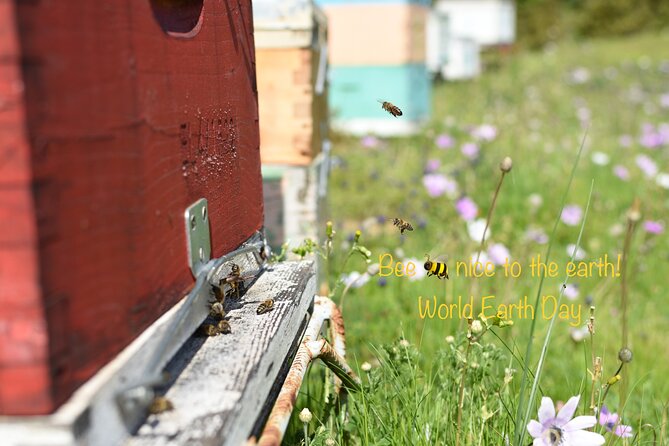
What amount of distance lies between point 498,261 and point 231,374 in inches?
74.8

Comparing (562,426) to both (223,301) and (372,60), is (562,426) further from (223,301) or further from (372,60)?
(372,60)

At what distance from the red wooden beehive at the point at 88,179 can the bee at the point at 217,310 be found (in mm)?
50

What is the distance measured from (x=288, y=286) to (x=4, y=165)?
674mm

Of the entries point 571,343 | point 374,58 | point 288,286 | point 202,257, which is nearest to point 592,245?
point 571,343

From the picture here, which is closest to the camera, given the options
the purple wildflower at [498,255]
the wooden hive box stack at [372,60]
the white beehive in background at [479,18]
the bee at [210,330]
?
the bee at [210,330]

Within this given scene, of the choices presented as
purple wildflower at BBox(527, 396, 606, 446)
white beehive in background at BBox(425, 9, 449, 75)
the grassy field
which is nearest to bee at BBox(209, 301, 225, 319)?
the grassy field

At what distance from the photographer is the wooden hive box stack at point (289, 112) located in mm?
2309

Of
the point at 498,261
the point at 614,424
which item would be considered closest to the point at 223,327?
the point at 614,424

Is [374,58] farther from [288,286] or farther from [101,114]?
[101,114]

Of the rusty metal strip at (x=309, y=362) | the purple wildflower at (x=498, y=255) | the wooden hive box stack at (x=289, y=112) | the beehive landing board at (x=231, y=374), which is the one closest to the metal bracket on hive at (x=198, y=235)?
the beehive landing board at (x=231, y=374)

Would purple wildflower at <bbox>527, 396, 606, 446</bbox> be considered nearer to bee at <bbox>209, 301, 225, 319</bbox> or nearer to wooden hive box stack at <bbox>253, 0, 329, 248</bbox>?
bee at <bbox>209, 301, 225, 319</bbox>

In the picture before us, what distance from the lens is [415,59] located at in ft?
22.2

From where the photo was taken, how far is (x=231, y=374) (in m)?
0.89

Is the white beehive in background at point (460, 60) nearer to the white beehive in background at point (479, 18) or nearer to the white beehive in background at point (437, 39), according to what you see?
the white beehive in background at point (437, 39)
